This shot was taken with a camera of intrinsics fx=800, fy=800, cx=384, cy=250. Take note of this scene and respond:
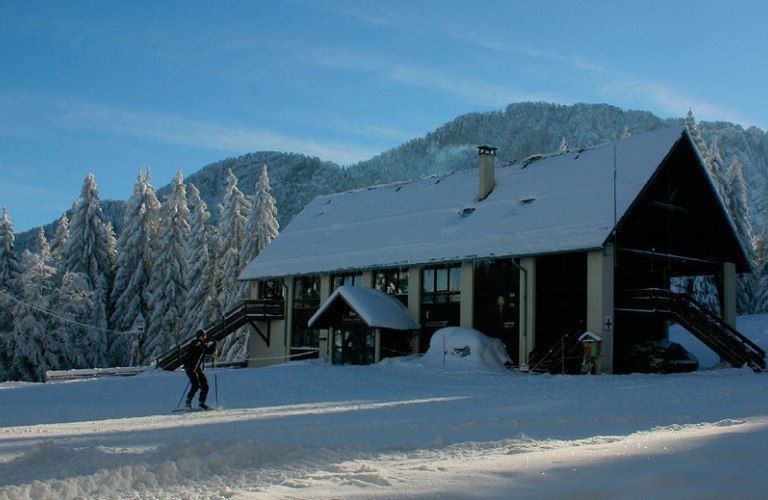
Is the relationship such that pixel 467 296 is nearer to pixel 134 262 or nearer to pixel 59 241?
pixel 134 262

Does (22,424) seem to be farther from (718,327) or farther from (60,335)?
(60,335)

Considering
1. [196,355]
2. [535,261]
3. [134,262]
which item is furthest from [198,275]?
[196,355]

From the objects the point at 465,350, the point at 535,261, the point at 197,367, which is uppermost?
the point at 535,261

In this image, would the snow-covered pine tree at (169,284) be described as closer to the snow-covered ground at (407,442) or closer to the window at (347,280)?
the window at (347,280)

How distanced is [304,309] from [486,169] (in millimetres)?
11496

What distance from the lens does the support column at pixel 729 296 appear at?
107ft

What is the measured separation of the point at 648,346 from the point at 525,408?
48.8ft

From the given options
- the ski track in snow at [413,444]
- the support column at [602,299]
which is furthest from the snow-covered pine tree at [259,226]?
the ski track in snow at [413,444]

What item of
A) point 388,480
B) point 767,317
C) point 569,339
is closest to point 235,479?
point 388,480

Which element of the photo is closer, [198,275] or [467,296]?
[467,296]

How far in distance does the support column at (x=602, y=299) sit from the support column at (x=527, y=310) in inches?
91.0

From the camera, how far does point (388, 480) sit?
6648 millimetres

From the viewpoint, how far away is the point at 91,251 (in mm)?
53969

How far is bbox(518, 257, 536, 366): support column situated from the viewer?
29328 mm
